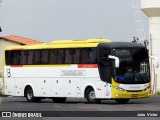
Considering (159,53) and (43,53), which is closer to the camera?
(43,53)

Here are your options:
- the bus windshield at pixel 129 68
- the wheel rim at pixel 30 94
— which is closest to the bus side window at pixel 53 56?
the wheel rim at pixel 30 94

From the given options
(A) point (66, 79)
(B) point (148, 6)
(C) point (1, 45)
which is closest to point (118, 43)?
(A) point (66, 79)

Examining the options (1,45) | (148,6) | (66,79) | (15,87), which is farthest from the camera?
(1,45)

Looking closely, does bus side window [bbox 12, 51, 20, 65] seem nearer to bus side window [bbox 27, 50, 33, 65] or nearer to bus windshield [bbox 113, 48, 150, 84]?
bus side window [bbox 27, 50, 33, 65]

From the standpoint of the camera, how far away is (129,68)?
117 feet

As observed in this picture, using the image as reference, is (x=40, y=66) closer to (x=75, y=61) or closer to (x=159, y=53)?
(x=75, y=61)

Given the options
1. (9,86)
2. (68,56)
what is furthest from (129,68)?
(9,86)

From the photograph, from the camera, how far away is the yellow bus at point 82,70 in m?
35.7

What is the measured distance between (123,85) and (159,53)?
22530 millimetres

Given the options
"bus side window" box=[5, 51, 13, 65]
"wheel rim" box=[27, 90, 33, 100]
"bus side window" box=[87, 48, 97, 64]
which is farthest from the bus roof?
"wheel rim" box=[27, 90, 33, 100]

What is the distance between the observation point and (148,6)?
56.7 metres

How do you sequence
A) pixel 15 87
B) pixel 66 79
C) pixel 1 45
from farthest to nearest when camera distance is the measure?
pixel 1 45 → pixel 15 87 → pixel 66 79

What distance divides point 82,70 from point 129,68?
8.88ft

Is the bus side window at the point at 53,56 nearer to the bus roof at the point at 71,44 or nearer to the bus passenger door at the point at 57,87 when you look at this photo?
the bus roof at the point at 71,44
